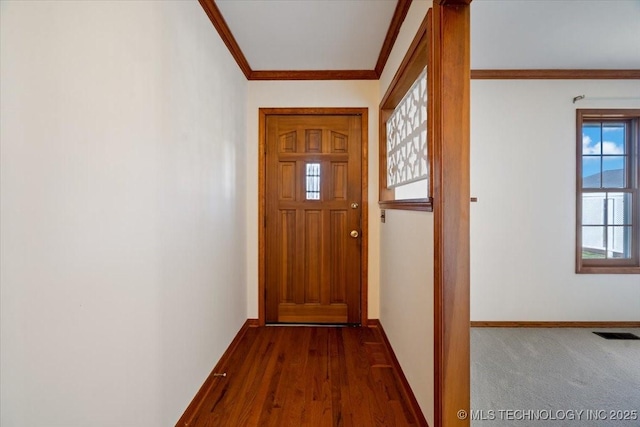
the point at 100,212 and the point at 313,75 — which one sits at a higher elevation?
the point at 313,75

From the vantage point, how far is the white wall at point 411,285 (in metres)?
1.42

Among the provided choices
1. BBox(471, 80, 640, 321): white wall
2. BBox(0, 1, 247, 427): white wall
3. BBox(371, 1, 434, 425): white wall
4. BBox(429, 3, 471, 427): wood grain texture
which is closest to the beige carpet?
BBox(471, 80, 640, 321): white wall

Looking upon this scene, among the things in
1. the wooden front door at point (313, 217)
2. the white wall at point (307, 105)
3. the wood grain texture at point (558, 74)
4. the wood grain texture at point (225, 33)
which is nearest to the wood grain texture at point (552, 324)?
the white wall at point (307, 105)

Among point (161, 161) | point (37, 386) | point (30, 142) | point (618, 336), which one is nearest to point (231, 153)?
point (161, 161)

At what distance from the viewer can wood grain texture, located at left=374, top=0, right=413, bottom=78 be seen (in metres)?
1.82

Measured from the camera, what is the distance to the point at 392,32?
2.11 meters

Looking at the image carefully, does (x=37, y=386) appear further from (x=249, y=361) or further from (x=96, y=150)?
(x=249, y=361)

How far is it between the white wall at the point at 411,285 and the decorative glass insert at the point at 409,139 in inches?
10.2

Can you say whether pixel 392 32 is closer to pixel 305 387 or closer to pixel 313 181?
pixel 313 181

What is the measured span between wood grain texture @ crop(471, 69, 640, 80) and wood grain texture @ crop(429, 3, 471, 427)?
1976mm

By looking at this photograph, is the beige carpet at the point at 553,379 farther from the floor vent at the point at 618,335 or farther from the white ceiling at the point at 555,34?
the white ceiling at the point at 555,34

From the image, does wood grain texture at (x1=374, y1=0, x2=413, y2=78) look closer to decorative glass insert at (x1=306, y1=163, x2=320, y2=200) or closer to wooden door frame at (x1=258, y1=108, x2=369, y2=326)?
wooden door frame at (x1=258, y1=108, x2=369, y2=326)

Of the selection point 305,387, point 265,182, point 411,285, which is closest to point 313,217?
point 265,182

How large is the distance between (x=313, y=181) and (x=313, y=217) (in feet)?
1.21
